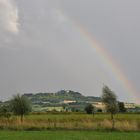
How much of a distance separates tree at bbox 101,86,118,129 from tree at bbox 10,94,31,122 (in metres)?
15.4

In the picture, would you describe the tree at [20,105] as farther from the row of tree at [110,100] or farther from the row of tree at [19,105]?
the row of tree at [110,100]

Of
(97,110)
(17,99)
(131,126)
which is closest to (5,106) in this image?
(17,99)

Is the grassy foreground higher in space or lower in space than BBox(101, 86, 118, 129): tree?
lower

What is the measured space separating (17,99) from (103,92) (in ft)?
55.3

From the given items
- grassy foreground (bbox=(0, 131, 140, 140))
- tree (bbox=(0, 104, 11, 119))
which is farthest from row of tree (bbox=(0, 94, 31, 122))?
grassy foreground (bbox=(0, 131, 140, 140))

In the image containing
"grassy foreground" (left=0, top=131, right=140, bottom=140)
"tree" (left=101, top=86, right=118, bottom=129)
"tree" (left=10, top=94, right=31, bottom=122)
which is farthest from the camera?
"tree" (left=10, top=94, right=31, bottom=122)

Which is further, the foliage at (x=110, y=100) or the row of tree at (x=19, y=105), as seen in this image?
the row of tree at (x=19, y=105)

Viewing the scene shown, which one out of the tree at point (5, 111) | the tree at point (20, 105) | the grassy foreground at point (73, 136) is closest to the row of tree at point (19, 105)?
the tree at point (20, 105)

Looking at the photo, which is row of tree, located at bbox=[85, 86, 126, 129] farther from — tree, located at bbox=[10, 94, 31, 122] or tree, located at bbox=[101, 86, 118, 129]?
tree, located at bbox=[10, 94, 31, 122]

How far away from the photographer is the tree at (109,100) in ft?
166

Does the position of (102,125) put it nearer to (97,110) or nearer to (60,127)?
(60,127)

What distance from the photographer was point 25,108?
61531 mm

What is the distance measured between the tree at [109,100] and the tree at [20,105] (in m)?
15.4

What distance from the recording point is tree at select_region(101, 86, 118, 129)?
50531 millimetres
